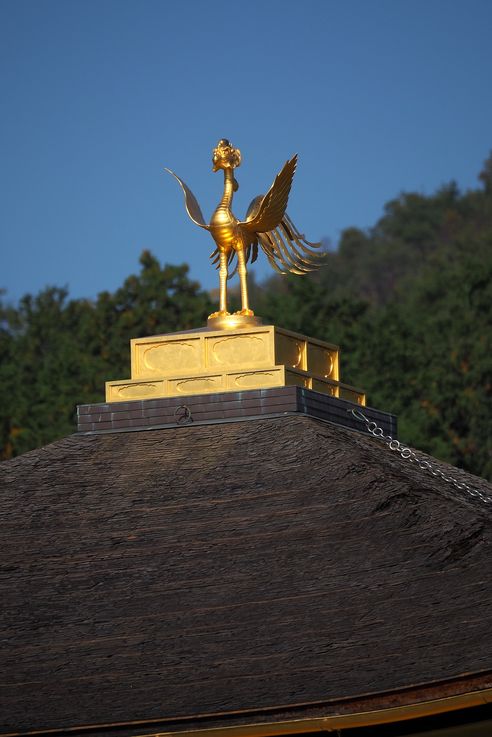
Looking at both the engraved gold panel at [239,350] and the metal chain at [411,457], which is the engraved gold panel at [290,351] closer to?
the engraved gold panel at [239,350]

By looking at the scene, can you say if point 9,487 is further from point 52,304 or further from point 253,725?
point 52,304

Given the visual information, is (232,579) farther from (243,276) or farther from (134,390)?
(243,276)

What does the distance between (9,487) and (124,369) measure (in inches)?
1249

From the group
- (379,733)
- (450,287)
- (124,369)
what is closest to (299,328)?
(124,369)

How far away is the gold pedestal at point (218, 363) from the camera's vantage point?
2402 cm

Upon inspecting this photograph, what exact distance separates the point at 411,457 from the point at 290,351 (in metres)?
2.56

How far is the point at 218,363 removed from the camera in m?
24.3

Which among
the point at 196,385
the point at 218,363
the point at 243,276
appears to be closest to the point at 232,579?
the point at 196,385

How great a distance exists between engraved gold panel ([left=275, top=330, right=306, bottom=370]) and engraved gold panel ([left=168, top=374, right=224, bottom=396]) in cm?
98

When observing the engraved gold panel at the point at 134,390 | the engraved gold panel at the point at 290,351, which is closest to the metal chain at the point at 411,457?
the engraved gold panel at the point at 290,351

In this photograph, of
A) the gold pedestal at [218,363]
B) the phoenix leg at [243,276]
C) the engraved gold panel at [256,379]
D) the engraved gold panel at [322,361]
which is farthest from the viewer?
the phoenix leg at [243,276]

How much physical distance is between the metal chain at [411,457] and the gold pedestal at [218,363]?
3.26 ft

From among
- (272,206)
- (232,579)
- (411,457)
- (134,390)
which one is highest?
(272,206)

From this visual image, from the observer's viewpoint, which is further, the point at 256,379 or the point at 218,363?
the point at 218,363
